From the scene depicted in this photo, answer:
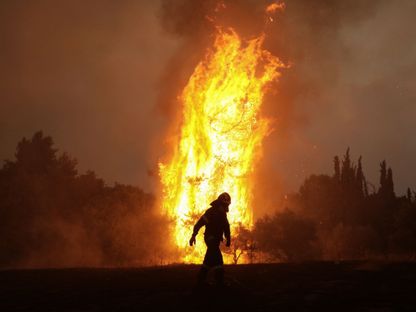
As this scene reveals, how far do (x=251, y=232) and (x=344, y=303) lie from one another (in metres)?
34.9

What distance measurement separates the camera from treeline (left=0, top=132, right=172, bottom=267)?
44.0 m

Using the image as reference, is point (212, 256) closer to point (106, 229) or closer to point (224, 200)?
point (224, 200)

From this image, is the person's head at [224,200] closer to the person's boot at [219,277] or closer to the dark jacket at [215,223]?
the dark jacket at [215,223]

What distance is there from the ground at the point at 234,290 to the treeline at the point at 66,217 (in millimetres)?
26418

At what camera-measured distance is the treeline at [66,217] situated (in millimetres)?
44000

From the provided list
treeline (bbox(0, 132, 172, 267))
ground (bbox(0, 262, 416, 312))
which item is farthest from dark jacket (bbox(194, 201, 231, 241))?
treeline (bbox(0, 132, 172, 267))

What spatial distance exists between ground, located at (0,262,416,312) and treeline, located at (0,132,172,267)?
86.7 feet

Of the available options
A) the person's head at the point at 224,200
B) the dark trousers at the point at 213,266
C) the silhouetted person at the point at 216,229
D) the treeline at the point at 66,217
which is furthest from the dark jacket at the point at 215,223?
the treeline at the point at 66,217

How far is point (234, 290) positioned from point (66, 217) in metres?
40.8

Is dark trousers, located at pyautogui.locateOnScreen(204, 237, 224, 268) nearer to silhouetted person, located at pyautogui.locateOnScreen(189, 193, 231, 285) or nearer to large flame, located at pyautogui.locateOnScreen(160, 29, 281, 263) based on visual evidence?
silhouetted person, located at pyautogui.locateOnScreen(189, 193, 231, 285)

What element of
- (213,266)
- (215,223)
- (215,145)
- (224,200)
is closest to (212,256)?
(213,266)

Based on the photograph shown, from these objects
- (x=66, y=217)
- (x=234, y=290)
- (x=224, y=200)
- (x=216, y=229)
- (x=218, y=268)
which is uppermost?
(x=66, y=217)

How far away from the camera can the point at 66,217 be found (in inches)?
1950

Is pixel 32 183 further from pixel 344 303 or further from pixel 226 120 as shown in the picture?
pixel 344 303
